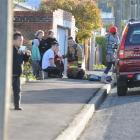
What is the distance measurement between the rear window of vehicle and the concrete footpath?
1.48 metres

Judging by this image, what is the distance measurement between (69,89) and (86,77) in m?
4.95

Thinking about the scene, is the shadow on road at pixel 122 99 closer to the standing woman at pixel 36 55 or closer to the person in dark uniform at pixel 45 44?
the standing woman at pixel 36 55

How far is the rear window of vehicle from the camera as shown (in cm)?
1519

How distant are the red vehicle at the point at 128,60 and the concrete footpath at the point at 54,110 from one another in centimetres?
69

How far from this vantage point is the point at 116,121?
36.6 ft

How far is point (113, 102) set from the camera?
560 inches

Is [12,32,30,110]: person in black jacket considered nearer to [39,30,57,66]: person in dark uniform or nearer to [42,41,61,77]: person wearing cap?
[42,41,61,77]: person wearing cap

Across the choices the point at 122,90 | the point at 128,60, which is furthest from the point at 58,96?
the point at 128,60

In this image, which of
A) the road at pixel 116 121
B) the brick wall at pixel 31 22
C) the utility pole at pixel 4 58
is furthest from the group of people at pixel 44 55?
the utility pole at pixel 4 58

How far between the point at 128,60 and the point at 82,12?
15.7 meters

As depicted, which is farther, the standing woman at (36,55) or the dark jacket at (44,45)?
the dark jacket at (44,45)

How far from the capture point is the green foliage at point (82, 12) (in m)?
30.3

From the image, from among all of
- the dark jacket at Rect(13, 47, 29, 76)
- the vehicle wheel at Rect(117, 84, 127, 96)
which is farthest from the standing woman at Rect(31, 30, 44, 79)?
the dark jacket at Rect(13, 47, 29, 76)

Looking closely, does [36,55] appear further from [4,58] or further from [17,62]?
[4,58]
